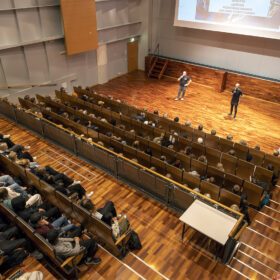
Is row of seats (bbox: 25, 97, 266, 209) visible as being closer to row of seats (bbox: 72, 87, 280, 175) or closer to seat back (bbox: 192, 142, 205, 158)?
seat back (bbox: 192, 142, 205, 158)

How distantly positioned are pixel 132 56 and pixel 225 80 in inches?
198

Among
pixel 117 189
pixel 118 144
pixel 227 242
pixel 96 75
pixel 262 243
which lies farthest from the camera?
pixel 96 75

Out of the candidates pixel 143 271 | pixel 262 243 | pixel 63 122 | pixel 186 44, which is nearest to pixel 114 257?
pixel 143 271

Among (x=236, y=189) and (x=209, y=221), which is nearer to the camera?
(x=209, y=221)

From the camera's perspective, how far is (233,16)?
10.5m

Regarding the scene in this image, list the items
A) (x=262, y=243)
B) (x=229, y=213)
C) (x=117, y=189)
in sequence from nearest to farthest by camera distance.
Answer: (x=229, y=213)
(x=262, y=243)
(x=117, y=189)

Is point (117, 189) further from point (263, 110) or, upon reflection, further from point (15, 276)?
point (263, 110)

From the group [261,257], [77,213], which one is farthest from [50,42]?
[261,257]

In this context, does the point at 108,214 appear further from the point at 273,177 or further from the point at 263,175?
the point at 273,177

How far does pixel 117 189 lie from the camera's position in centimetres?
598

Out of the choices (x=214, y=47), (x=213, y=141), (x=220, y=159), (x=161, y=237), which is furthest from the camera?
(x=214, y=47)

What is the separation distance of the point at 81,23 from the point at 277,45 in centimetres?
752

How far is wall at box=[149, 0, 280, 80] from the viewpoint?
1079cm

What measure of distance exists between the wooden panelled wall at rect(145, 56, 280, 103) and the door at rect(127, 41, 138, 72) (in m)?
1.03
